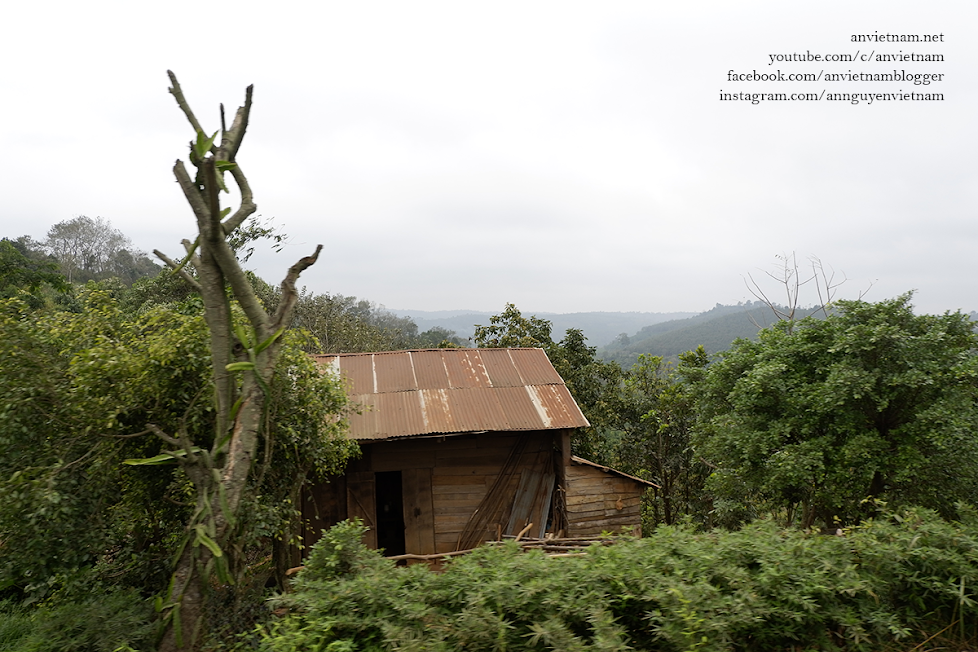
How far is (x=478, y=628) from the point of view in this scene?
2.83 meters

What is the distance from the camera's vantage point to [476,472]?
969 centimetres

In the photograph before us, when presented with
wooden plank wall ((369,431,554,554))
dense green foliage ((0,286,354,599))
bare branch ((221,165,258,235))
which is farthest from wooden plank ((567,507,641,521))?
bare branch ((221,165,258,235))

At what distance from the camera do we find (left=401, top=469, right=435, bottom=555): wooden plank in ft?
31.0

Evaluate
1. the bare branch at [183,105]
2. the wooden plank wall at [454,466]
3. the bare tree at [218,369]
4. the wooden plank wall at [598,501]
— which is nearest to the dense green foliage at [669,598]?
the bare tree at [218,369]

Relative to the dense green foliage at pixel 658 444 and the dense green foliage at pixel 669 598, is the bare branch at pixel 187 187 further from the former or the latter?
the dense green foliage at pixel 658 444

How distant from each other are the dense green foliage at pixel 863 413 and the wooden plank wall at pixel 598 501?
218 cm

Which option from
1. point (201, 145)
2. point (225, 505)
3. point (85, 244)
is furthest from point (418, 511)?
point (85, 244)

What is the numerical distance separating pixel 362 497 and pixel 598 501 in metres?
4.14

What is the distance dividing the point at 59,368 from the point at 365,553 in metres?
3.28

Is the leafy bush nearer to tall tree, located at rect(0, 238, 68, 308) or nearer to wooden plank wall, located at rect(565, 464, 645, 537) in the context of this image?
wooden plank wall, located at rect(565, 464, 645, 537)

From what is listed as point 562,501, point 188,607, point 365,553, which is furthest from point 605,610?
point 562,501

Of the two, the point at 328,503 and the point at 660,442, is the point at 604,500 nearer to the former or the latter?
the point at 328,503

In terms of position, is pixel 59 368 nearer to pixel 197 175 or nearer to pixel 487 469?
pixel 197 175

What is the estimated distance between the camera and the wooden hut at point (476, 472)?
30.1 feet
